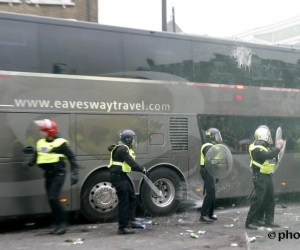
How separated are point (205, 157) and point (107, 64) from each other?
2.67m

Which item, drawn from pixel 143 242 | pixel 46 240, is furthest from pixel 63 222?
pixel 143 242

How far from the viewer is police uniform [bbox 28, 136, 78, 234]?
25.9 feet

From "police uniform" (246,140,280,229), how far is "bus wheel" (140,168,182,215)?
2190 millimetres

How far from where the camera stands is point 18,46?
8344 mm

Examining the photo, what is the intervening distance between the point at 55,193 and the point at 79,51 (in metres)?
2.83

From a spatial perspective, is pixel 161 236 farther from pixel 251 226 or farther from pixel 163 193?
pixel 163 193

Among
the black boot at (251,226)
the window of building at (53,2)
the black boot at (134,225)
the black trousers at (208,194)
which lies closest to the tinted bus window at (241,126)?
the black trousers at (208,194)

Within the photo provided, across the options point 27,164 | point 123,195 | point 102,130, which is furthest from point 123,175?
point 27,164

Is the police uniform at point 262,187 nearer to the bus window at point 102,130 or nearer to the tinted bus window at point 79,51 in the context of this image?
the bus window at point 102,130

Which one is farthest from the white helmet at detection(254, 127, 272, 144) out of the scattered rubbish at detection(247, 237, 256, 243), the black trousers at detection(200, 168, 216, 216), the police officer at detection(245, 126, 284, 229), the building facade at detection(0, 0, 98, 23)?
the building facade at detection(0, 0, 98, 23)

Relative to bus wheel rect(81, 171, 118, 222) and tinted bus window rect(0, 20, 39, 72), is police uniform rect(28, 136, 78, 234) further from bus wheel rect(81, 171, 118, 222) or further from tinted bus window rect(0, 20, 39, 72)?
tinted bus window rect(0, 20, 39, 72)

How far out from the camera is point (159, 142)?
9953 mm

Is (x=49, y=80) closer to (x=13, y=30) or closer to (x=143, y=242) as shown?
(x=13, y=30)

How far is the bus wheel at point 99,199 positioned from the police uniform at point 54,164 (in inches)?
43.3
